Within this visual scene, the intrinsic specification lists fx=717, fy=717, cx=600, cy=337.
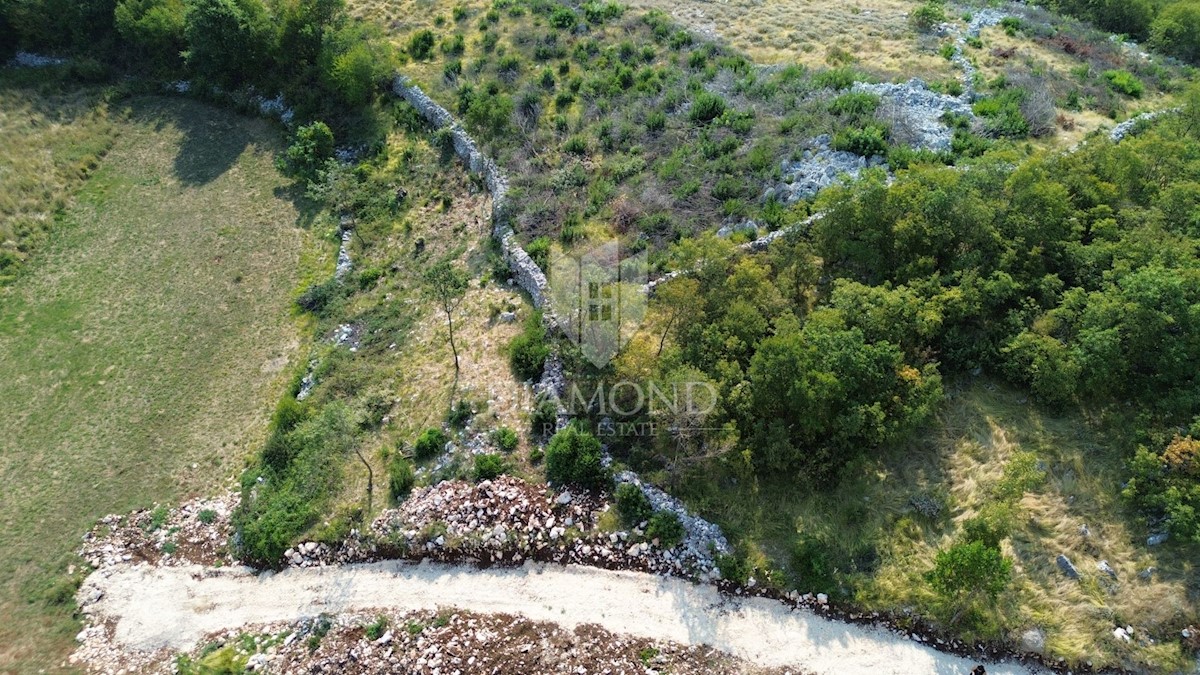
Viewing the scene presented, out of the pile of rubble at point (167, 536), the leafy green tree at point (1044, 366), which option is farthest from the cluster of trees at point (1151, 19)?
the pile of rubble at point (167, 536)

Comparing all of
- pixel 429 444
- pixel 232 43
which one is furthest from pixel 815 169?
pixel 232 43

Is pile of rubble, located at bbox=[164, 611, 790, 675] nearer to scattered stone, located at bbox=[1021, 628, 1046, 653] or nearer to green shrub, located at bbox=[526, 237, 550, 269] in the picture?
scattered stone, located at bbox=[1021, 628, 1046, 653]

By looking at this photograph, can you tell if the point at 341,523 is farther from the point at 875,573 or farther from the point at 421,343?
the point at 875,573

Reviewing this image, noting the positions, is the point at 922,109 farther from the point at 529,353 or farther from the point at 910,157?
the point at 529,353

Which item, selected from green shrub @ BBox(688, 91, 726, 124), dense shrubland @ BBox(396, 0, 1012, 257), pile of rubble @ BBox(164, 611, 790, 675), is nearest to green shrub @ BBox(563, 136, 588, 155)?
dense shrubland @ BBox(396, 0, 1012, 257)

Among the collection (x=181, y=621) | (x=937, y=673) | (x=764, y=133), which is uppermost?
(x=764, y=133)

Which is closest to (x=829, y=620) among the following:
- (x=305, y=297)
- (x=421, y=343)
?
(x=421, y=343)
